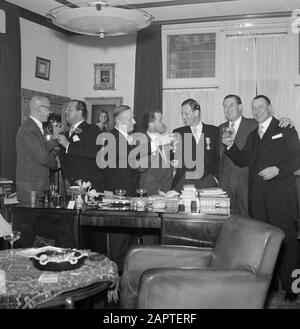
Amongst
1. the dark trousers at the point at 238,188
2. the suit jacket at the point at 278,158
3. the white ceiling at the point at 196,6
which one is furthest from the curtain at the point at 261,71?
the suit jacket at the point at 278,158

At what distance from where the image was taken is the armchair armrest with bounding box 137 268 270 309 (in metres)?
2.42

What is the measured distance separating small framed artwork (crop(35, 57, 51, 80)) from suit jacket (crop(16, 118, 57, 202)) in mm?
2240

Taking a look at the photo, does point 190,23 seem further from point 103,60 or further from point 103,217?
point 103,217

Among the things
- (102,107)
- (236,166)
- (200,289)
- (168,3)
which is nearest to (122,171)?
(236,166)

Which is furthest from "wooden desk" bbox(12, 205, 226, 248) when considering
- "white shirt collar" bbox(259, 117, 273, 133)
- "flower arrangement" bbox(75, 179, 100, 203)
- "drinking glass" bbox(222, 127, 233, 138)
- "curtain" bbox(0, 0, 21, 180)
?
"curtain" bbox(0, 0, 21, 180)

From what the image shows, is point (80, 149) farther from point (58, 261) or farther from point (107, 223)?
point (58, 261)

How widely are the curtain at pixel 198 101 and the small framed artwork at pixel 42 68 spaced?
6.27 feet

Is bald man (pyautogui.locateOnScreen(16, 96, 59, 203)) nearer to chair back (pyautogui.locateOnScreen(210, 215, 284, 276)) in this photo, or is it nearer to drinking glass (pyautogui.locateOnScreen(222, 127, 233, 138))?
drinking glass (pyautogui.locateOnScreen(222, 127, 233, 138))

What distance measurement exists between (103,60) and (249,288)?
585 centimetres

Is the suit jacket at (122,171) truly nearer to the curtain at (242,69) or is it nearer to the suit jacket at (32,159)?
the suit jacket at (32,159)

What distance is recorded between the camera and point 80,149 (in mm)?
4707

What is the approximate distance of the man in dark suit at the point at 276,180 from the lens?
13.3ft

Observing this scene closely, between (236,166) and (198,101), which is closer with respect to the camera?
(236,166)

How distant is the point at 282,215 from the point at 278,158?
0.54 metres
